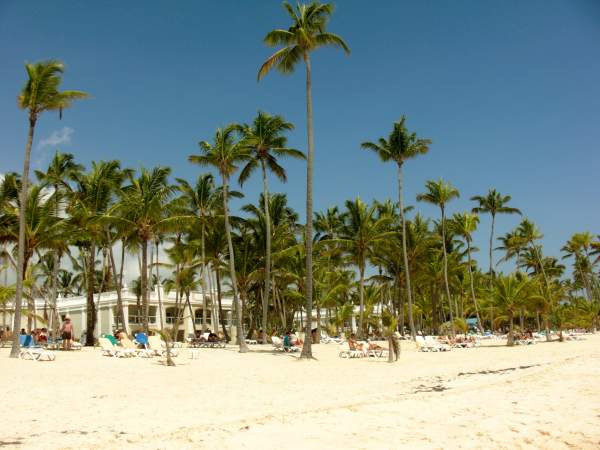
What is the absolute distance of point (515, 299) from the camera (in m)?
28.8

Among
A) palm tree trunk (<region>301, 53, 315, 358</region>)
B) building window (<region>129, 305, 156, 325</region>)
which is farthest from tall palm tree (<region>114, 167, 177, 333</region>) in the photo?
building window (<region>129, 305, 156, 325</region>)

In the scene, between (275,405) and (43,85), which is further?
(43,85)

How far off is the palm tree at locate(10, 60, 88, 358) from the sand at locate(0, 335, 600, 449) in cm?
319

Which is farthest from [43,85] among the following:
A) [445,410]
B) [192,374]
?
[445,410]

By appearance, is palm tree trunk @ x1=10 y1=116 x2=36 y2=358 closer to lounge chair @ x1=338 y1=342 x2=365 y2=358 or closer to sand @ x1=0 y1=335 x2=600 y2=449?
sand @ x1=0 y1=335 x2=600 y2=449

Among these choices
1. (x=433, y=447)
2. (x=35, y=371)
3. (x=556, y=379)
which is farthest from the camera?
(x=35, y=371)

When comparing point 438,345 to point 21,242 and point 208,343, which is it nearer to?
point 208,343

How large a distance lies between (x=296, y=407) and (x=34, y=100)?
14709mm

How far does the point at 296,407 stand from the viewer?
9.59 metres

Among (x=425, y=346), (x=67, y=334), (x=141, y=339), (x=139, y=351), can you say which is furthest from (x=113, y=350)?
(x=425, y=346)

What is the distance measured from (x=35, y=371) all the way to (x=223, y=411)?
25.6ft

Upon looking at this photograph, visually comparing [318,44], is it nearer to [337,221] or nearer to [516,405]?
[516,405]

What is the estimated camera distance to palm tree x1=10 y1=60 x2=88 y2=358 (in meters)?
18.1

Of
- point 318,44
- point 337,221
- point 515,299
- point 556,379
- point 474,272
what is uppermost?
point 318,44
